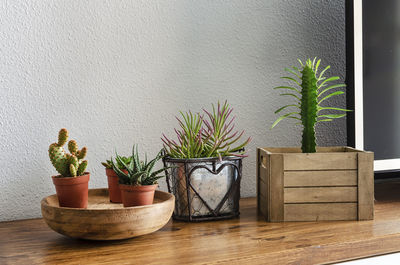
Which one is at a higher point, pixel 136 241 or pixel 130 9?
pixel 130 9

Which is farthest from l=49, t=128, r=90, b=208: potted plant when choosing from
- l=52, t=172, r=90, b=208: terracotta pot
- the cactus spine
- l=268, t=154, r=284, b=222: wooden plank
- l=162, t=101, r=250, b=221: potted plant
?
the cactus spine

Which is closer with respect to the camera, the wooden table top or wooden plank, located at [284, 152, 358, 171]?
the wooden table top

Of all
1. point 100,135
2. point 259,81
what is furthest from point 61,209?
point 259,81

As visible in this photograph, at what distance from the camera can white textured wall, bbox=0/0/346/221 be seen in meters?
1.02

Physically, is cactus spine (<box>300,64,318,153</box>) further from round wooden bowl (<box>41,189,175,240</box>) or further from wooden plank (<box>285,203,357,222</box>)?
round wooden bowl (<box>41,189,175,240</box>)

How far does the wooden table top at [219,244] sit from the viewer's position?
74 centimetres

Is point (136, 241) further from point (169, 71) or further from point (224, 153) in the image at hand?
point (169, 71)

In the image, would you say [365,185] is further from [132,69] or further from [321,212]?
[132,69]

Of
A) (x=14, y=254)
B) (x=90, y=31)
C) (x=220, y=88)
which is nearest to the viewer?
(x=14, y=254)

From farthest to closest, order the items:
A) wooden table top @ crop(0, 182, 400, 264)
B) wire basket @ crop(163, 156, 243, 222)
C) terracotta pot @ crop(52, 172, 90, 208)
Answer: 1. wire basket @ crop(163, 156, 243, 222)
2. terracotta pot @ crop(52, 172, 90, 208)
3. wooden table top @ crop(0, 182, 400, 264)

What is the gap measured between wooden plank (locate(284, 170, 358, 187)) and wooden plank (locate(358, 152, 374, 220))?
0.02m

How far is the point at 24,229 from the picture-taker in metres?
0.94

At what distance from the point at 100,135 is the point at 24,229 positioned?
11.4 inches

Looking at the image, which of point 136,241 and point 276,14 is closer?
point 136,241
